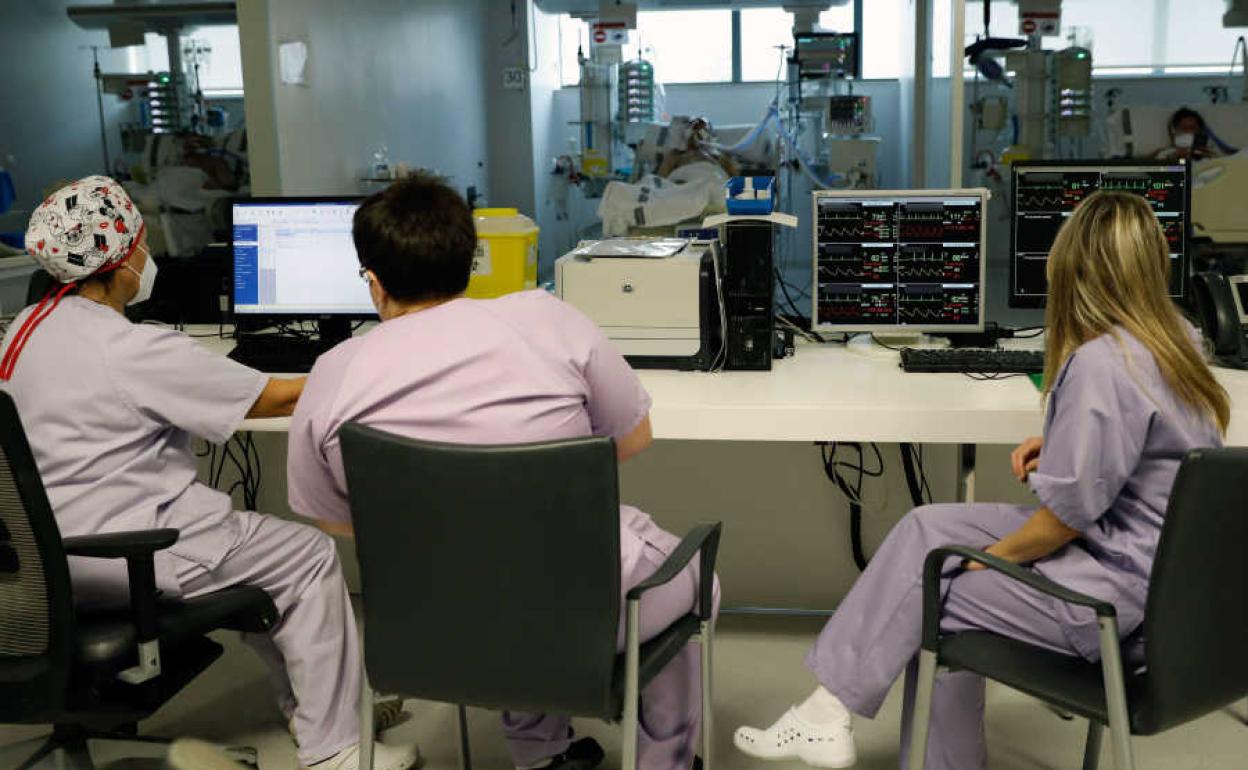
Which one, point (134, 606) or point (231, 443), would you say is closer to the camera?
point (134, 606)

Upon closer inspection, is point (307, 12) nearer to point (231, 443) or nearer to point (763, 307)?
point (231, 443)

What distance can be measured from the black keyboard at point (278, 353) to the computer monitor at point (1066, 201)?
155 cm

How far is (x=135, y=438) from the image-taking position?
1826 mm

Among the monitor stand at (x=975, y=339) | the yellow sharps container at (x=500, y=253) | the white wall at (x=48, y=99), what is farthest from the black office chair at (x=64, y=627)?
the white wall at (x=48, y=99)

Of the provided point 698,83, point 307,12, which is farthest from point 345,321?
point 698,83

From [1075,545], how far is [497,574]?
824 mm

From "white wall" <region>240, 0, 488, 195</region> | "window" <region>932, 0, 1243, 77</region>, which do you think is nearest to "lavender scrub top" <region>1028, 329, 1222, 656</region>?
"white wall" <region>240, 0, 488, 195</region>

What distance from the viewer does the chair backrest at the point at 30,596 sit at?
157 centimetres

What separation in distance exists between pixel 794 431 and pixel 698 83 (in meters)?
7.21

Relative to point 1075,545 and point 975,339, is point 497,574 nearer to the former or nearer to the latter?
point 1075,545

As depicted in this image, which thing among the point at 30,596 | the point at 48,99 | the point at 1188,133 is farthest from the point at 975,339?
the point at 48,99

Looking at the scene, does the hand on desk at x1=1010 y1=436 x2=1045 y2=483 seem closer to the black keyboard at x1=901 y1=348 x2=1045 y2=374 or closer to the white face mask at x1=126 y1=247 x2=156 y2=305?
the black keyboard at x1=901 y1=348 x2=1045 y2=374

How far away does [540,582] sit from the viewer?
1415 millimetres

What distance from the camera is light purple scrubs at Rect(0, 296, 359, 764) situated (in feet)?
5.86
